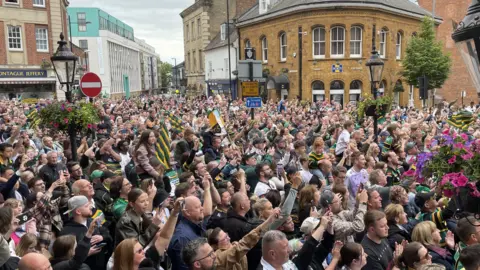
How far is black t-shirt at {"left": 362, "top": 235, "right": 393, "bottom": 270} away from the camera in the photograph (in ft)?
14.5

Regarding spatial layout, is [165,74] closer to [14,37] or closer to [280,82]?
[14,37]

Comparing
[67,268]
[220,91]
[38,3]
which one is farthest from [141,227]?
[220,91]

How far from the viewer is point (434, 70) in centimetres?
3111

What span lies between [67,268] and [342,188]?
3.65 meters

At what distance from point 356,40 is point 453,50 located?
51.9ft

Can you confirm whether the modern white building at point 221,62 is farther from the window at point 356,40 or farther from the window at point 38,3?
the window at point 38,3

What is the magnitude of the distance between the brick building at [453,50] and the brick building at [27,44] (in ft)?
116

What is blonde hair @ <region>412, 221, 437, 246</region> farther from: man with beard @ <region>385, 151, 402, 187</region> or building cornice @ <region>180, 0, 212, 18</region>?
building cornice @ <region>180, 0, 212, 18</region>

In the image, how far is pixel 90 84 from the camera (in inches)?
383

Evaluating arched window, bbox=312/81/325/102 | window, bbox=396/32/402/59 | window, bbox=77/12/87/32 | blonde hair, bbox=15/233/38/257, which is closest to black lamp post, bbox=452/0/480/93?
blonde hair, bbox=15/233/38/257

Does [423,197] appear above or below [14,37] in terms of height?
below

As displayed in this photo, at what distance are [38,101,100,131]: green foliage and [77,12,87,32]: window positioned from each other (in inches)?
2385

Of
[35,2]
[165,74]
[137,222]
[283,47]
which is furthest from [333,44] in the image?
[165,74]

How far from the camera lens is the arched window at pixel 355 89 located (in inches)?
1246
